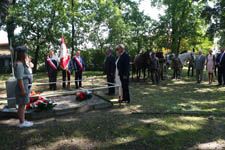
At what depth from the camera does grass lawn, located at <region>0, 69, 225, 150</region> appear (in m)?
3.67

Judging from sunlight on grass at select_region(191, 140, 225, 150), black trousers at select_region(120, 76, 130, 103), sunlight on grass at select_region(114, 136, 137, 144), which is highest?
black trousers at select_region(120, 76, 130, 103)

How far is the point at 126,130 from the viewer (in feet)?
14.3

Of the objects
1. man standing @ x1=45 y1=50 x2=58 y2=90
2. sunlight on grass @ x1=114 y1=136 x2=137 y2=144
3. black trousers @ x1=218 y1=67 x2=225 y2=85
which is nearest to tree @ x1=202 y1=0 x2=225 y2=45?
black trousers @ x1=218 y1=67 x2=225 y2=85

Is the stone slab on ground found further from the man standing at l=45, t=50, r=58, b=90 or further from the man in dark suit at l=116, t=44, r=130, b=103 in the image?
the man standing at l=45, t=50, r=58, b=90

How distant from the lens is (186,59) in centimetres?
1487

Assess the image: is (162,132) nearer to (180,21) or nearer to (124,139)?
(124,139)

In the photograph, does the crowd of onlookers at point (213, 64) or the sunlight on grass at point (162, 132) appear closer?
the sunlight on grass at point (162, 132)

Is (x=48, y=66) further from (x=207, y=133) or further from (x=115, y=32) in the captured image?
(x=115, y=32)

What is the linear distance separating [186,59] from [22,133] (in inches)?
550

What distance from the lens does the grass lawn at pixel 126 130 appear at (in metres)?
3.67

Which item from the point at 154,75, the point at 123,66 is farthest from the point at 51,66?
the point at 154,75

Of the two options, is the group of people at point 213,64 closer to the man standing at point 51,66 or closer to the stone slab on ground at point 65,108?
the stone slab on ground at point 65,108

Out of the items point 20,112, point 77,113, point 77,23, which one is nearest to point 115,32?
point 77,23

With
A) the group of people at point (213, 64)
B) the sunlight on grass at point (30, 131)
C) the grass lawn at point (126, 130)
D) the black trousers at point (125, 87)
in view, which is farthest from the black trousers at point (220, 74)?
the sunlight on grass at point (30, 131)
